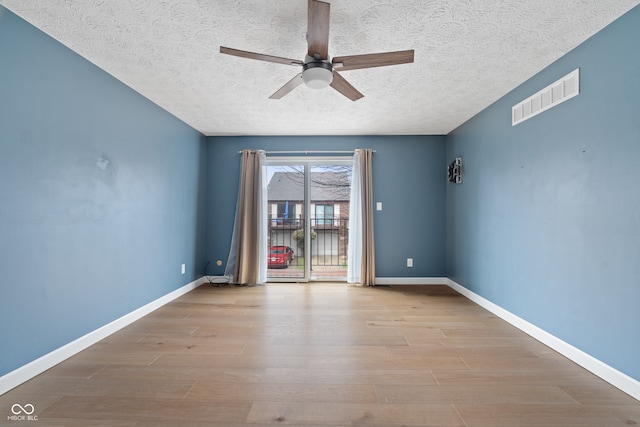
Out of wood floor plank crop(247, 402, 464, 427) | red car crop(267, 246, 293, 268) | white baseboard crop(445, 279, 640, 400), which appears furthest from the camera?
red car crop(267, 246, 293, 268)

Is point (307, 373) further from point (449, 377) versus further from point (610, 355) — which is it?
point (610, 355)

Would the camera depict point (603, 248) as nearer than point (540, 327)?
Yes

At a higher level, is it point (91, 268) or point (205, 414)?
point (91, 268)

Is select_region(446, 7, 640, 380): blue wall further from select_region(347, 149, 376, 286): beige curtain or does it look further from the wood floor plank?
select_region(347, 149, 376, 286): beige curtain

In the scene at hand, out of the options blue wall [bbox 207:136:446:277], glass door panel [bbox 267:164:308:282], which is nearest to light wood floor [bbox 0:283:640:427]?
blue wall [bbox 207:136:446:277]

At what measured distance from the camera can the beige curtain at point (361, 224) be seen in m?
4.32

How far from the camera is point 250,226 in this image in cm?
435

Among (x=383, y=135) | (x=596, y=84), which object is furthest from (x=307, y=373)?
(x=383, y=135)

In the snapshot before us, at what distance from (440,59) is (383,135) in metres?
2.18

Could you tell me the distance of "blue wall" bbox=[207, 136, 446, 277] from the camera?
443 cm

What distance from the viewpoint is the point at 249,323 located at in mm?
2807

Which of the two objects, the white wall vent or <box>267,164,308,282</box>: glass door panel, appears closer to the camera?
the white wall vent

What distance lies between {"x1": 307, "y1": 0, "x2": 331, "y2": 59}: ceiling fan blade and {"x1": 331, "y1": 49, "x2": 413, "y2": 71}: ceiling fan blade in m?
0.12

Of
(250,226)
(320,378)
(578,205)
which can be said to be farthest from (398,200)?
(320,378)
